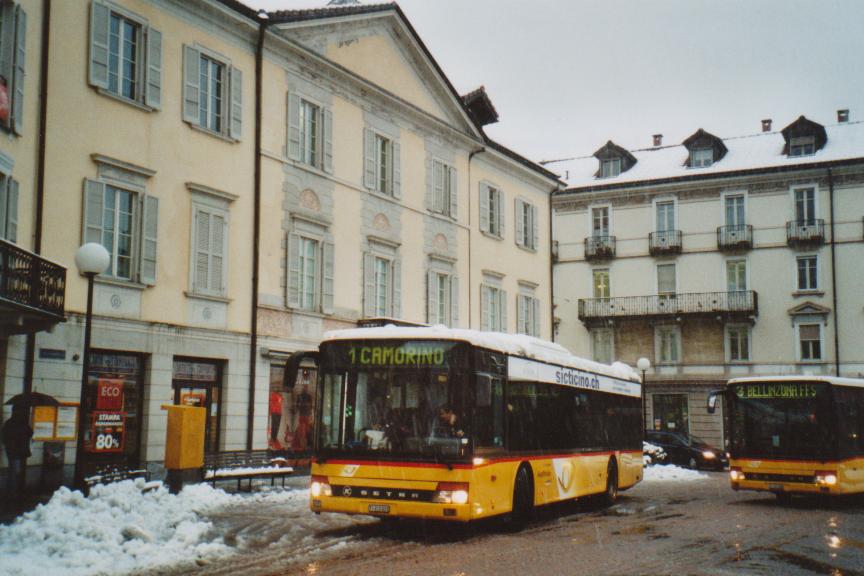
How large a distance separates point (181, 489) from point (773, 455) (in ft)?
38.1

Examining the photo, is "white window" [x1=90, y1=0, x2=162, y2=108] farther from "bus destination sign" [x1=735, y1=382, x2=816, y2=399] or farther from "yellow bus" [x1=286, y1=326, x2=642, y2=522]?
"bus destination sign" [x1=735, y1=382, x2=816, y2=399]

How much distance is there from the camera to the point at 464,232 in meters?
32.9

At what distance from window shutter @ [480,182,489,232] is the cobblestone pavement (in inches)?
649

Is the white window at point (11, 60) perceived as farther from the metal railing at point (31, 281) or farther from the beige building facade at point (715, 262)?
the beige building facade at point (715, 262)

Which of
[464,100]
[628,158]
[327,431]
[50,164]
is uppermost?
[628,158]

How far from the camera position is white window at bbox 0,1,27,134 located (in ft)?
57.1

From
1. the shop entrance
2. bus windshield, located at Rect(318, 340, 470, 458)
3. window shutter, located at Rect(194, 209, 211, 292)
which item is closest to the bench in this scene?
the shop entrance

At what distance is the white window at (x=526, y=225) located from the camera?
36656 millimetres

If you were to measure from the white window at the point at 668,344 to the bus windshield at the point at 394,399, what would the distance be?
3932 cm

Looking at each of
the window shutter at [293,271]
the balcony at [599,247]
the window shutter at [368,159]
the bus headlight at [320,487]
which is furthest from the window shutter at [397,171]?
the balcony at [599,247]

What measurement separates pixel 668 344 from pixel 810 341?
6931 mm

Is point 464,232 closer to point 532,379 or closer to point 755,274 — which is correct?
point 532,379

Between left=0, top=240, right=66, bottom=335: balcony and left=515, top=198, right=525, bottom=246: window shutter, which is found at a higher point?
left=515, top=198, right=525, bottom=246: window shutter

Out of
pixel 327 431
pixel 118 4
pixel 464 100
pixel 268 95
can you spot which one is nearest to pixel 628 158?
pixel 464 100
